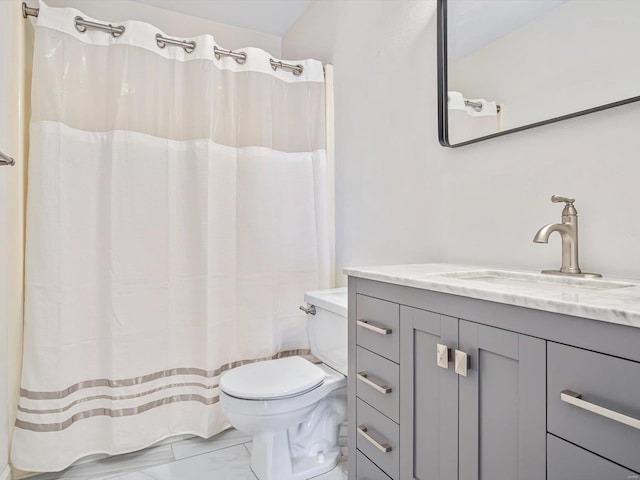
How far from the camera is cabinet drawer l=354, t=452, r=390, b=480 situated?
3.84 feet

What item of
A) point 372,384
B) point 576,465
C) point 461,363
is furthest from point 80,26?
point 576,465

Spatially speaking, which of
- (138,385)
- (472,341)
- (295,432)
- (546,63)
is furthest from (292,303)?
(546,63)

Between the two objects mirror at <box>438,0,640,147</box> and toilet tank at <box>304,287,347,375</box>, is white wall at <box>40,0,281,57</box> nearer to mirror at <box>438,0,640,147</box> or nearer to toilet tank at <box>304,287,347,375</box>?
Answer: mirror at <box>438,0,640,147</box>

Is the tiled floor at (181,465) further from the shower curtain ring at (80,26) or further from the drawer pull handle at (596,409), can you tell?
the shower curtain ring at (80,26)

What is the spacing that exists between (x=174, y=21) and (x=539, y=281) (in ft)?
8.42

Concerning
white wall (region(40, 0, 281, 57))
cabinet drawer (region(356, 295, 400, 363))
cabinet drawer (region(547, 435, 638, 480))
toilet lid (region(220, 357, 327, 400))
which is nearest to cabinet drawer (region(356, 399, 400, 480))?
cabinet drawer (region(356, 295, 400, 363))

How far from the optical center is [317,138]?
2221mm

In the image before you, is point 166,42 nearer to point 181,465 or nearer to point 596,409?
point 181,465

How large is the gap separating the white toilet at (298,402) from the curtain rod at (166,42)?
126cm

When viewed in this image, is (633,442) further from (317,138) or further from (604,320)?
(317,138)

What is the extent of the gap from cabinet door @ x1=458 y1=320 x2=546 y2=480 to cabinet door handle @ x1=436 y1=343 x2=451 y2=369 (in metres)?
0.03

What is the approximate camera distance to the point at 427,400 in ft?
3.25

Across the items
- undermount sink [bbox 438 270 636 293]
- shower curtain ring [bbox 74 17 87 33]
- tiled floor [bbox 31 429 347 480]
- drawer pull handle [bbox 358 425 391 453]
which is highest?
shower curtain ring [bbox 74 17 87 33]

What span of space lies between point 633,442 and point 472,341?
12.3 inches
